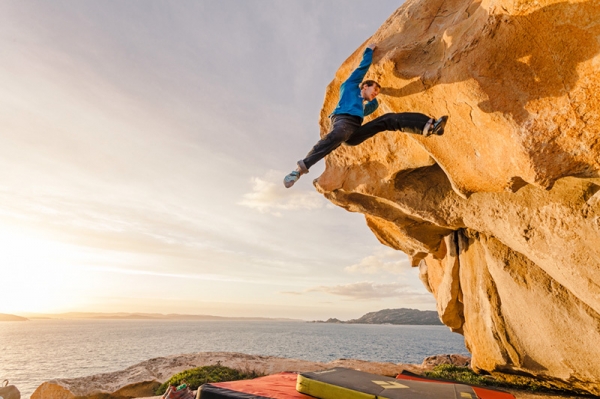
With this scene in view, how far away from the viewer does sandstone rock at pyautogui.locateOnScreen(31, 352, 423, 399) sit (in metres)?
11.8

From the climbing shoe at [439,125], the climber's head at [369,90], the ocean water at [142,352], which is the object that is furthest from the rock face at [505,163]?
the ocean water at [142,352]

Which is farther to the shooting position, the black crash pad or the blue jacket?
Answer: the blue jacket

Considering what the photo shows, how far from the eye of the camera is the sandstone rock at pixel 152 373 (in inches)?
465

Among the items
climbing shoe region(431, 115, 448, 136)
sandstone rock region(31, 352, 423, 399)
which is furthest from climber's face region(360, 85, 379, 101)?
sandstone rock region(31, 352, 423, 399)

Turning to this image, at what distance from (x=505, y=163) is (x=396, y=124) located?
6.41ft

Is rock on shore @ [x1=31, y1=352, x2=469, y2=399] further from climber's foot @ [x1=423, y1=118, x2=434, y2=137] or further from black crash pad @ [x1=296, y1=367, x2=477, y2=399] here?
climber's foot @ [x1=423, y1=118, x2=434, y2=137]

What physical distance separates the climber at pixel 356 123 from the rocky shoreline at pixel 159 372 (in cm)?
998

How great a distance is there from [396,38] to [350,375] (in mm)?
7415

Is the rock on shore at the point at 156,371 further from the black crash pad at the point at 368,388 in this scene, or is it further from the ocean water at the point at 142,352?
the ocean water at the point at 142,352

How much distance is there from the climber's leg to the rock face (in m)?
0.69

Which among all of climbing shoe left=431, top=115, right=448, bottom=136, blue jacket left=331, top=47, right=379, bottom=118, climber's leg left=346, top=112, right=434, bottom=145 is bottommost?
climbing shoe left=431, top=115, right=448, bottom=136

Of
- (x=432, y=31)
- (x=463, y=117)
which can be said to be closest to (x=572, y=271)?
(x=463, y=117)

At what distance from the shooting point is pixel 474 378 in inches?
494

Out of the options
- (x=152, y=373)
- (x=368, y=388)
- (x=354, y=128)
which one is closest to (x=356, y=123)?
(x=354, y=128)
